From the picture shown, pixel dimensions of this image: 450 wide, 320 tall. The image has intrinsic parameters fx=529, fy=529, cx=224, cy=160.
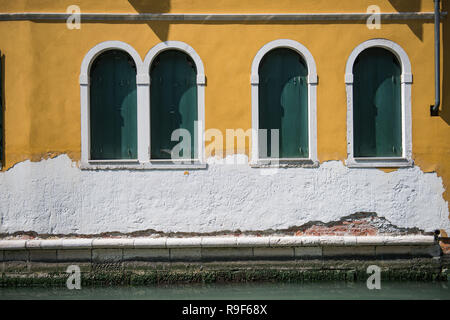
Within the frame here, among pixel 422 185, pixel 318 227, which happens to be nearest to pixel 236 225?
pixel 318 227

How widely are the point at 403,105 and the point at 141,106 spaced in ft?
12.4

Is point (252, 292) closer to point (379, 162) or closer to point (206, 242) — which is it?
point (206, 242)

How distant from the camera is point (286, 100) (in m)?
7.71

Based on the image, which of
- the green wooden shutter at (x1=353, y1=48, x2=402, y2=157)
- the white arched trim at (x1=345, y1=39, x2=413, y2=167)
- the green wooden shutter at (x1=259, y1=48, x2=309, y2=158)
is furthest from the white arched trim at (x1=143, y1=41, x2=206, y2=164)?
the green wooden shutter at (x1=353, y1=48, x2=402, y2=157)

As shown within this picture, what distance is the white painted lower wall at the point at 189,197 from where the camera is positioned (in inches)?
296

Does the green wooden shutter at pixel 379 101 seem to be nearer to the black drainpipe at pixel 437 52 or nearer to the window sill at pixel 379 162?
the window sill at pixel 379 162

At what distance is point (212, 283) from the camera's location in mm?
7426

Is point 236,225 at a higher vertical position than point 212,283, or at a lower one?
higher

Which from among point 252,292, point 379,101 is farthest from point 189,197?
point 379,101

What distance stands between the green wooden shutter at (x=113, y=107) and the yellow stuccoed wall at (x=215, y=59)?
0.25 m

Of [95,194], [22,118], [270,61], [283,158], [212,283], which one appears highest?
[270,61]

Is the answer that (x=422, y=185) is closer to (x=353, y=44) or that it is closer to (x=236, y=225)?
(x=353, y=44)

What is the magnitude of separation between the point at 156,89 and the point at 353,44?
2913 mm

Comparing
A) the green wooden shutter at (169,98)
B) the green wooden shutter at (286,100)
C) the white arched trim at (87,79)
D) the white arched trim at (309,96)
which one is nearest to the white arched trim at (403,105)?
the white arched trim at (309,96)
